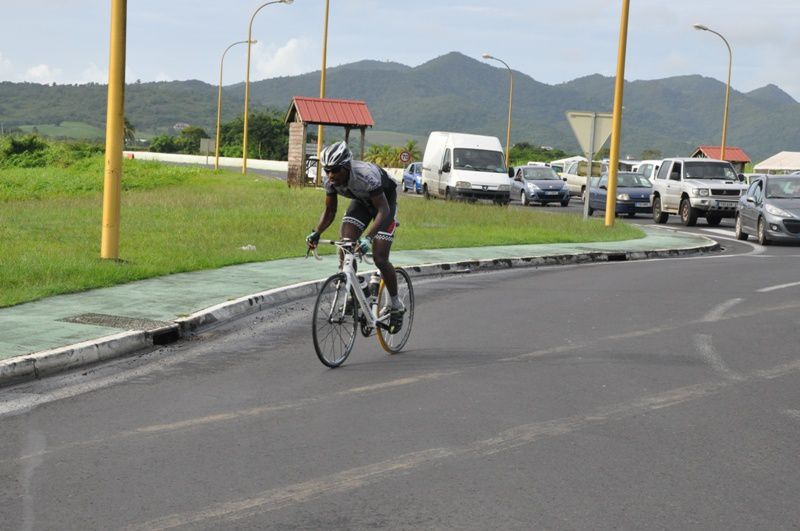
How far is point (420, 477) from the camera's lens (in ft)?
18.0

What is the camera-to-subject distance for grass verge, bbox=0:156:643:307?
517 inches

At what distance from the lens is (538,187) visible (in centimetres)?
4256

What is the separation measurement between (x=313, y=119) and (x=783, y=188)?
2150 centimetres

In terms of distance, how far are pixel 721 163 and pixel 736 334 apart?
2162 cm

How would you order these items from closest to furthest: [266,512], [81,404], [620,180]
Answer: [266,512] < [81,404] < [620,180]

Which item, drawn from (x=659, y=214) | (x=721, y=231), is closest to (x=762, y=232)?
(x=721, y=231)

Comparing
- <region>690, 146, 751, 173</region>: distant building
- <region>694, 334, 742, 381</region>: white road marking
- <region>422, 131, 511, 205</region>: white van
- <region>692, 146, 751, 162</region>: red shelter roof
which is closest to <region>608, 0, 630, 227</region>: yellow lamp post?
<region>422, 131, 511, 205</region>: white van

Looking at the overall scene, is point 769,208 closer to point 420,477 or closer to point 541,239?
point 541,239

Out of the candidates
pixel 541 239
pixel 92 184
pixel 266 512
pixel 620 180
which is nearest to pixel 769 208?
pixel 541 239

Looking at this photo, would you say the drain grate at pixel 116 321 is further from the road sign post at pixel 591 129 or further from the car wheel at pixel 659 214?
the car wheel at pixel 659 214

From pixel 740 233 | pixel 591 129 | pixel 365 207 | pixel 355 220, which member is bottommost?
pixel 740 233

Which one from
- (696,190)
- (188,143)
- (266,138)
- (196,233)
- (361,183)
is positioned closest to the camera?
(361,183)

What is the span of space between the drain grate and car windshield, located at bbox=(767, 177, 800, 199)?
17.9 m

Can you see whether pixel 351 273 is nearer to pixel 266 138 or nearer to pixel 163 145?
pixel 266 138
